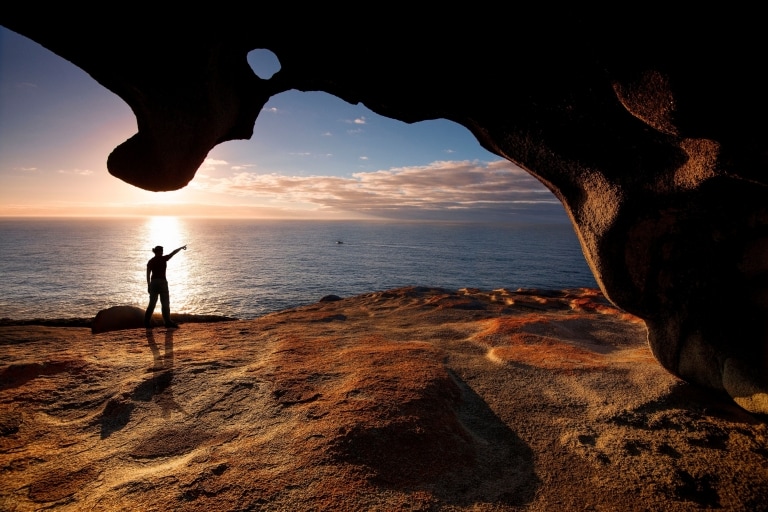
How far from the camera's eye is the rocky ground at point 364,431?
12.9 feet

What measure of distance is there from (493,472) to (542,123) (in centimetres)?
570

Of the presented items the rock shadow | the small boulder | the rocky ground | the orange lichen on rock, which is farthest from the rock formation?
the small boulder

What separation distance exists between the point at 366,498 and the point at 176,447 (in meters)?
2.80

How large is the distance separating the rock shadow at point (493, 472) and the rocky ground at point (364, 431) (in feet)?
0.07

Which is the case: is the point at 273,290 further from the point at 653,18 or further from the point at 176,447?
the point at 653,18

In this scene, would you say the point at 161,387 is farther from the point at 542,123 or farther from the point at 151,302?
the point at 542,123

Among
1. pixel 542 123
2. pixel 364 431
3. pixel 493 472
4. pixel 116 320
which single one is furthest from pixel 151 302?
pixel 542 123

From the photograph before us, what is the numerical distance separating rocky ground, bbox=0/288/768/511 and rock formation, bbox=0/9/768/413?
1.55m

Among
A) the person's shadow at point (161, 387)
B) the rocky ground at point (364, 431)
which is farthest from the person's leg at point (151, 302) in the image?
the person's shadow at point (161, 387)

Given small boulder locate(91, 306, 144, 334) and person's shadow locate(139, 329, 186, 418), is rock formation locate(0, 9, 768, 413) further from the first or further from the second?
small boulder locate(91, 306, 144, 334)

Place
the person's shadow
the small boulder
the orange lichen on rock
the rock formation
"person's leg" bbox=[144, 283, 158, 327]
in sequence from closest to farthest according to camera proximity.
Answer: the orange lichen on rock, the rock formation, the person's shadow, "person's leg" bbox=[144, 283, 158, 327], the small boulder

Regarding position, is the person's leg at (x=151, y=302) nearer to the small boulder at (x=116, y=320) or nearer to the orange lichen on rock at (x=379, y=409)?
the small boulder at (x=116, y=320)

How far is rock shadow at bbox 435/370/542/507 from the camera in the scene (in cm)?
395

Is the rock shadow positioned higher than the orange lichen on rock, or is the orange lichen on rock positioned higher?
the orange lichen on rock
